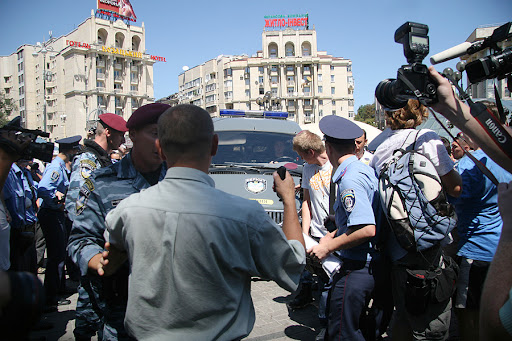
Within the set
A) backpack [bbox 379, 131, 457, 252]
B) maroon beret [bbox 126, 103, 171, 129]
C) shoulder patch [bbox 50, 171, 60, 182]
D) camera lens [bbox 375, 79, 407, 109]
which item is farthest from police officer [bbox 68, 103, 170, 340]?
shoulder patch [bbox 50, 171, 60, 182]

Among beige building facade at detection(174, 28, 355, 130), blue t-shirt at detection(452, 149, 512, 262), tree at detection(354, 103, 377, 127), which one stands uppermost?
beige building facade at detection(174, 28, 355, 130)

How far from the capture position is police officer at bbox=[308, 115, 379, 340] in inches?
107

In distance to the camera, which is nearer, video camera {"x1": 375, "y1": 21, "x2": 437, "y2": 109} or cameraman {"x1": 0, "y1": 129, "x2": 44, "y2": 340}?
cameraman {"x1": 0, "y1": 129, "x2": 44, "y2": 340}

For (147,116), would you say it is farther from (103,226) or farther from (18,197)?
(18,197)

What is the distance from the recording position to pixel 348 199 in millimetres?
2754

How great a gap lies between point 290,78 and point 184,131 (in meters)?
95.9

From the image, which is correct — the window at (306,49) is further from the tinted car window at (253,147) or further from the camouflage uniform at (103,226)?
the camouflage uniform at (103,226)

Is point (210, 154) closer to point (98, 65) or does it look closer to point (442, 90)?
point (442, 90)

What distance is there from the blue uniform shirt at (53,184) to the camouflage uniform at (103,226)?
3.89 meters

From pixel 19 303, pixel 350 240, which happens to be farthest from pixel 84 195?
pixel 350 240

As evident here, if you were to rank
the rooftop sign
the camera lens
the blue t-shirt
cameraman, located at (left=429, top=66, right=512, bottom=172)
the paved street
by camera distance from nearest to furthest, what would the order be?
cameraman, located at (left=429, top=66, right=512, bottom=172)
the camera lens
the blue t-shirt
the paved street
the rooftop sign

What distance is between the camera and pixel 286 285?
1.65 metres

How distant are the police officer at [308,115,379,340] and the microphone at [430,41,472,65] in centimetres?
94

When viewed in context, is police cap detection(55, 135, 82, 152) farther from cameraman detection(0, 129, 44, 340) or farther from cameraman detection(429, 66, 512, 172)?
cameraman detection(0, 129, 44, 340)
